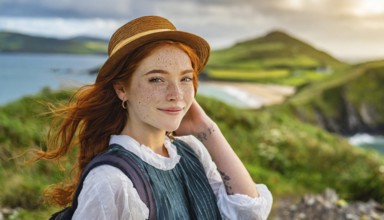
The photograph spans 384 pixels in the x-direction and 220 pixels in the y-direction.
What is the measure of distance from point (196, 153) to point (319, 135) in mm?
7903

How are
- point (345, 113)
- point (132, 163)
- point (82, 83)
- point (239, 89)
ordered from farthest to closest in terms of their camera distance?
point (345, 113), point (239, 89), point (82, 83), point (132, 163)

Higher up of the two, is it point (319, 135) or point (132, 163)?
point (132, 163)

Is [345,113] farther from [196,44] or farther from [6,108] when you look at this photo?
[196,44]

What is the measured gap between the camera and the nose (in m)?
2.15

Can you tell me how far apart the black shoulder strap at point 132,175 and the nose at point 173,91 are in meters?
0.27

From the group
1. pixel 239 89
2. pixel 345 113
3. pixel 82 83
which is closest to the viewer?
pixel 82 83

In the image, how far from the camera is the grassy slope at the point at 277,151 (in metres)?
6.72

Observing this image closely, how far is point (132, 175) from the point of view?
202 centimetres

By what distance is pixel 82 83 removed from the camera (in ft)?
7.83

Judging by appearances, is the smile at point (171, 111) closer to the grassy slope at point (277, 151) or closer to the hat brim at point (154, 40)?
the hat brim at point (154, 40)

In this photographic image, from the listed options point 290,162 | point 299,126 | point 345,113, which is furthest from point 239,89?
point 345,113

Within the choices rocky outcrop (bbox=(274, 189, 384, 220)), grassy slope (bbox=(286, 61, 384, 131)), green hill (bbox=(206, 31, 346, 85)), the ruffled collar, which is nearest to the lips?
the ruffled collar

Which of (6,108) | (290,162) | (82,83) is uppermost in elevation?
(82,83)

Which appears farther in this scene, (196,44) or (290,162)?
(290,162)
